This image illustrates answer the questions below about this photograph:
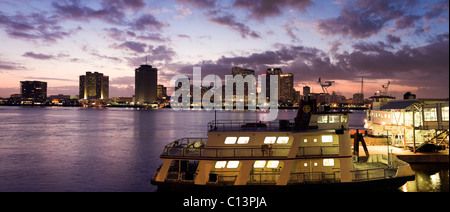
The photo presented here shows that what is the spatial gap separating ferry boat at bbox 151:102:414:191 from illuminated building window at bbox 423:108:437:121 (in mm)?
16367

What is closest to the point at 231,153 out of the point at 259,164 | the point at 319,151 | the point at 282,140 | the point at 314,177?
the point at 259,164

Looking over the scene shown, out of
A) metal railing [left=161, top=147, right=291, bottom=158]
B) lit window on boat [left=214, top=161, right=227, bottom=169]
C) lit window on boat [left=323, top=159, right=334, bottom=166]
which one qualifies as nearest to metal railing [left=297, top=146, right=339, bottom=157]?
lit window on boat [left=323, top=159, right=334, bottom=166]

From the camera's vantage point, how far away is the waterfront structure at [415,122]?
30750 mm

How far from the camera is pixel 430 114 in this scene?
31641 mm

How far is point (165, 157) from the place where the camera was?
17609 millimetres

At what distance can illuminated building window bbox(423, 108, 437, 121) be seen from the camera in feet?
102

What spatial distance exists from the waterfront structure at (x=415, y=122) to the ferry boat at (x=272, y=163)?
13847 mm

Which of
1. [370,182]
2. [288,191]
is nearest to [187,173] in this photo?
[288,191]

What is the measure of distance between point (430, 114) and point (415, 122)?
360 centimetres

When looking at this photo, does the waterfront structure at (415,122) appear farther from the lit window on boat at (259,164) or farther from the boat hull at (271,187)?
the lit window on boat at (259,164)

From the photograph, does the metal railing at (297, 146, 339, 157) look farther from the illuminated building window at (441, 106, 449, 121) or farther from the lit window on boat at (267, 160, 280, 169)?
the illuminated building window at (441, 106, 449, 121)

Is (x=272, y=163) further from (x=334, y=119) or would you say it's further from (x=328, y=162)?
(x=334, y=119)
